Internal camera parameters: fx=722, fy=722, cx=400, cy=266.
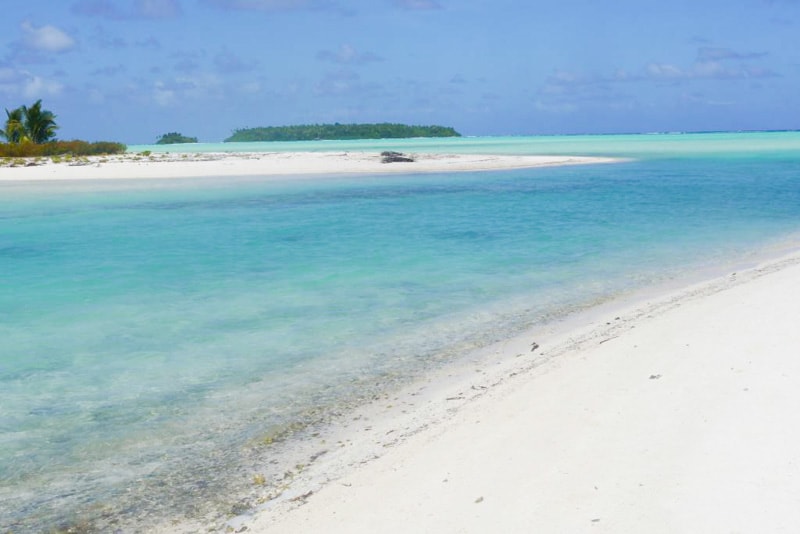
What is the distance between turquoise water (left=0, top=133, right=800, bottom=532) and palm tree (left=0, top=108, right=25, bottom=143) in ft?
118

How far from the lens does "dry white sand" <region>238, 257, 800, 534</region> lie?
11.7 feet

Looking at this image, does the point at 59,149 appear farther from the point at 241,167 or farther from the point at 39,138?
the point at 241,167

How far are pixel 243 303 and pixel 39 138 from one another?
56312mm

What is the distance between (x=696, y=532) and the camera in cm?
328

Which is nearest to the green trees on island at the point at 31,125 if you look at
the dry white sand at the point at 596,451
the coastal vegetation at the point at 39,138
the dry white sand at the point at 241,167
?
the coastal vegetation at the point at 39,138

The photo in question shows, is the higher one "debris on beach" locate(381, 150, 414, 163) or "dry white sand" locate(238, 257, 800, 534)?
"debris on beach" locate(381, 150, 414, 163)

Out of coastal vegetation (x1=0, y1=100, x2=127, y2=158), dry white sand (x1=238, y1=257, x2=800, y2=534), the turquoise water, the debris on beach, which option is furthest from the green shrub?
dry white sand (x1=238, y1=257, x2=800, y2=534)

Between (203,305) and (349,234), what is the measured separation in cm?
759

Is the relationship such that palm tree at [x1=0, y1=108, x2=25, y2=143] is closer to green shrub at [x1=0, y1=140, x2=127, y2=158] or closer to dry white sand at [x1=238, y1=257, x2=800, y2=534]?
green shrub at [x1=0, y1=140, x2=127, y2=158]

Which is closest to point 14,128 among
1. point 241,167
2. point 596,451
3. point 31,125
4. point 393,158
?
point 31,125

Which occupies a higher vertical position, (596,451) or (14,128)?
(14,128)

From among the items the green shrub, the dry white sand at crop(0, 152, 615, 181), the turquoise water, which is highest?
the green shrub

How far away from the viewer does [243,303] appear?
10.2 m

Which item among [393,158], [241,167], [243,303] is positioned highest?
[393,158]
